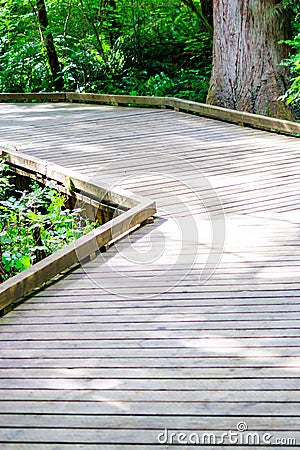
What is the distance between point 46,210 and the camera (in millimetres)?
6645

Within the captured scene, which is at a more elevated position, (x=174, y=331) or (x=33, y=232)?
(x=174, y=331)

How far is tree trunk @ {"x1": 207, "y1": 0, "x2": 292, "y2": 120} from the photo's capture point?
8.62 meters

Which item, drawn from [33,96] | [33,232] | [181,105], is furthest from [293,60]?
[33,96]

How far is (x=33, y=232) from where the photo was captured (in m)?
5.56

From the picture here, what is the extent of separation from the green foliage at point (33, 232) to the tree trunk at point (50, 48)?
21.5ft

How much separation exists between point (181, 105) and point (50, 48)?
12.7ft

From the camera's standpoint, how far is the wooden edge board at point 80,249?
147 inches

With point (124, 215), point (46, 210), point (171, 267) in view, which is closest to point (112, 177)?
point (46, 210)

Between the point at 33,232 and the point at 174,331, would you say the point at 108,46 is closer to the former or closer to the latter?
the point at 33,232

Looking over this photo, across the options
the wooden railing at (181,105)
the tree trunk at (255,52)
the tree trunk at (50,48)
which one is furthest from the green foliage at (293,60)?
the tree trunk at (50,48)

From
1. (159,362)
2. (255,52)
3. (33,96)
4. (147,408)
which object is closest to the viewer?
(147,408)

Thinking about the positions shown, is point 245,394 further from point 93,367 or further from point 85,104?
point 85,104

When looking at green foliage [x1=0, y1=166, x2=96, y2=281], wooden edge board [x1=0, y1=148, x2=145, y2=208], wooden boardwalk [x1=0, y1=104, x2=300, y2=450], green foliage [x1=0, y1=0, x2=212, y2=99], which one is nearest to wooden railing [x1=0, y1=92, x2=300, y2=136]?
green foliage [x1=0, y1=0, x2=212, y2=99]

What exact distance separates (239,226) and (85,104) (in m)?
6.78
